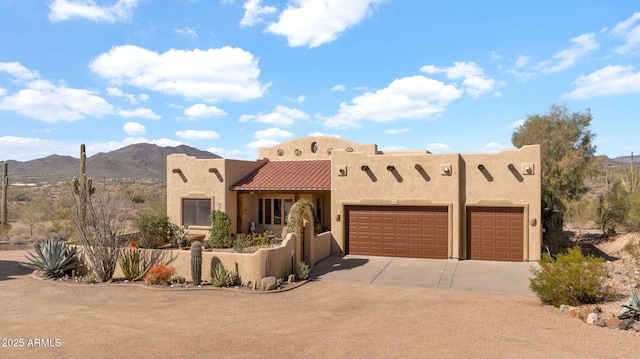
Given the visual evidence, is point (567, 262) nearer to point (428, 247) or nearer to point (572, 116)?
point (428, 247)

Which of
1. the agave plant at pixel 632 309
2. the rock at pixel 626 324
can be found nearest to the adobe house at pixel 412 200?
the agave plant at pixel 632 309

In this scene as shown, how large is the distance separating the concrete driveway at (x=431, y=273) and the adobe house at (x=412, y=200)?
869 millimetres

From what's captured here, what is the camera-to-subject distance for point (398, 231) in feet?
66.0

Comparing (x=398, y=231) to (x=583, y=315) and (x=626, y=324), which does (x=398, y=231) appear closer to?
(x=583, y=315)

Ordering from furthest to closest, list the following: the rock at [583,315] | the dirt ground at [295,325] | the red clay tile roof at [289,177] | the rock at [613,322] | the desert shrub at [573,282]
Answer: the red clay tile roof at [289,177] → the desert shrub at [573,282] → the rock at [583,315] → the rock at [613,322] → the dirt ground at [295,325]

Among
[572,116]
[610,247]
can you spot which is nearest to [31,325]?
A: [610,247]

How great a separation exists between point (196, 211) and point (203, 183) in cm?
163

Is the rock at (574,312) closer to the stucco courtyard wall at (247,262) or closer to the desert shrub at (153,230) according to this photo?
the stucco courtyard wall at (247,262)

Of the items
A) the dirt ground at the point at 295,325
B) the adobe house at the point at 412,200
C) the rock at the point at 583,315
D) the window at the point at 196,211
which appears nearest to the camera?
the dirt ground at the point at 295,325

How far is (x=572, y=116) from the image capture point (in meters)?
28.7

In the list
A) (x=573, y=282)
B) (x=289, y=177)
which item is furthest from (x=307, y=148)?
(x=573, y=282)

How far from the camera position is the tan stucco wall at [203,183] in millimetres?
23516

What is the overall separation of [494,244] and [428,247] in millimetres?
2852

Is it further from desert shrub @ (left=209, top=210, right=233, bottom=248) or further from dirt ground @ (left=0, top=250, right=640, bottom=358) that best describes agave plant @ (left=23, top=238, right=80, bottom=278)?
desert shrub @ (left=209, top=210, right=233, bottom=248)
